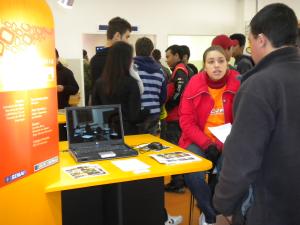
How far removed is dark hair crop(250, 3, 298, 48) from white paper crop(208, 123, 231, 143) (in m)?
1.10

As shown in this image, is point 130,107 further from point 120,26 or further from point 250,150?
point 250,150

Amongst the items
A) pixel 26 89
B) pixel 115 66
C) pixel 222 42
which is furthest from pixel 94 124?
pixel 222 42

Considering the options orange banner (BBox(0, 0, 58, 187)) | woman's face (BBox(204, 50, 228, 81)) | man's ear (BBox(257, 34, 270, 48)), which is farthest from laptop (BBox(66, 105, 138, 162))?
man's ear (BBox(257, 34, 270, 48))

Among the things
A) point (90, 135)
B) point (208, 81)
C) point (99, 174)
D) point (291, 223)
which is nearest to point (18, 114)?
point (99, 174)

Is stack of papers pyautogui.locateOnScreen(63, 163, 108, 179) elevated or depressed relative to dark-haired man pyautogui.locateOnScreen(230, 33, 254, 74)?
depressed

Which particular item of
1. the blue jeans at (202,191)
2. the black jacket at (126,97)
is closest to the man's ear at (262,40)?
the blue jeans at (202,191)

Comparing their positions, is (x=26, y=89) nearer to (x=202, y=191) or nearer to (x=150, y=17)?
(x=202, y=191)

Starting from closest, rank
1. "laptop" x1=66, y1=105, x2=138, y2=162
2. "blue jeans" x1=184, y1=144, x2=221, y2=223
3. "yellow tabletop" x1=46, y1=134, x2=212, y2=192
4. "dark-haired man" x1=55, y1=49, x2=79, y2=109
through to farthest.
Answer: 1. "yellow tabletop" x1=46, y1=134, x2=212, y2=192
2. "laptop" x1=66, y1=105, x2=138, y2=162
3. "blue jeans" x1=184, y1=144, x2=221, y2=223
4. "dark-haired man" x1=55, y1=49, x2=79, y2=109

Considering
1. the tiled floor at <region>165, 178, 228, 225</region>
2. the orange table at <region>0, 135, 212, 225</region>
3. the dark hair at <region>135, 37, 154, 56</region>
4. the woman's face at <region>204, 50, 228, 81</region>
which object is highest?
the dark hair at <region>135, 37, 154, 56</region>

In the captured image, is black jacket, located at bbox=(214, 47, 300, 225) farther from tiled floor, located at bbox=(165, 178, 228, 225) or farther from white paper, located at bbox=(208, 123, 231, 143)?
tiled floor, located at bbox=(165, 178, 228, 225)

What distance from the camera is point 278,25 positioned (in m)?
1.29

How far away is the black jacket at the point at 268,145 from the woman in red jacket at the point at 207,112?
3.56 feet

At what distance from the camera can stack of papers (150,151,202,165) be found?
2.03 m

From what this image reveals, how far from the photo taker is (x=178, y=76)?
353 cm
